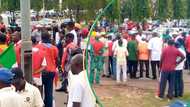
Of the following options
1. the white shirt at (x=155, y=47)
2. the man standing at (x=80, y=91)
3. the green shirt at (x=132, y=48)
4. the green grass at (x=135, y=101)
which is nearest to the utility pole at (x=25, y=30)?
the man standing at (x=80, y=91)

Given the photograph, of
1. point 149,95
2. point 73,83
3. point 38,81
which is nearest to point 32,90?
point 73,83

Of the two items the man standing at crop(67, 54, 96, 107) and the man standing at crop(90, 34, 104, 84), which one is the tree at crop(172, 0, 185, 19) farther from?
the man standing at crop(67, 54, 96, 107)

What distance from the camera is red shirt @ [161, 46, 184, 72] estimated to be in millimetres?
13992

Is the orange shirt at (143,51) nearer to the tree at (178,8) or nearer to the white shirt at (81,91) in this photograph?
the tree at (178,8)

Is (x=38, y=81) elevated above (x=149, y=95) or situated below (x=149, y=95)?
above

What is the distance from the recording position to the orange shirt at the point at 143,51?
17.8 meters

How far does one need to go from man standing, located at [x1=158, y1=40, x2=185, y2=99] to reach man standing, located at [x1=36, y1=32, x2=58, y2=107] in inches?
156

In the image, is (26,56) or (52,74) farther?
(52,74)

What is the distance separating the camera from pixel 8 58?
30.7 feet

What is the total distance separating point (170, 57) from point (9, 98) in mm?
8526

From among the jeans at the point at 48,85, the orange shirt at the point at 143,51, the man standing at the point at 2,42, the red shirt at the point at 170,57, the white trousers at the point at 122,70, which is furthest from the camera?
the orange shirt at the point at 143,51

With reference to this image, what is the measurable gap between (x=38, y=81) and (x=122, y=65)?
6.64 metres

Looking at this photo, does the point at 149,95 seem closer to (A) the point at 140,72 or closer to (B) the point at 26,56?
(A) the point at 140,72

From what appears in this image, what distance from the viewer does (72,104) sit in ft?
22.7
